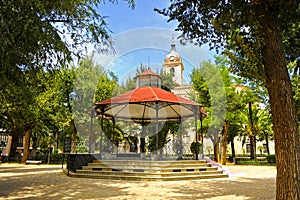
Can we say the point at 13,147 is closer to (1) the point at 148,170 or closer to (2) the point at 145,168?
(2) the point at 145,168

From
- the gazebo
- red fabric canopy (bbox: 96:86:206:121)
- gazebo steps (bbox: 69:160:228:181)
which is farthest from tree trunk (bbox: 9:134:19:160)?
gazebo steps (bbox: 69:160:228:181)

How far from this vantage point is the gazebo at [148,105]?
39.8 feet

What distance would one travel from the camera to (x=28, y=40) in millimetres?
5434

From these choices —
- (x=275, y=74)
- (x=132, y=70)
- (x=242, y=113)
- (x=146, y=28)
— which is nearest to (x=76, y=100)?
(x=132, y=70)

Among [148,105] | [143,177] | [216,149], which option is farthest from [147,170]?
[216,149]

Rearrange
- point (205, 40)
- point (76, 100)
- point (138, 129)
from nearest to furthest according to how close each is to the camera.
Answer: point (205, 40)
point (138, 129)
point (76, 100)

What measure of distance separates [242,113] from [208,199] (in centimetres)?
2251

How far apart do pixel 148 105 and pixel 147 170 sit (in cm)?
369

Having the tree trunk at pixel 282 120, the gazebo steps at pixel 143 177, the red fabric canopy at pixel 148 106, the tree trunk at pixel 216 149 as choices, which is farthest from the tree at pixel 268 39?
the tree trunk at pixel 216 149

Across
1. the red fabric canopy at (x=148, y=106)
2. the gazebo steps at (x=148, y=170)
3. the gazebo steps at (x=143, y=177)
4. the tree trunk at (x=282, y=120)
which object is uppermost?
the red fabric canopy at (x=148, y=106)

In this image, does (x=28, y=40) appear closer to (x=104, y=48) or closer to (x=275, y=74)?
(x=104, y=48)

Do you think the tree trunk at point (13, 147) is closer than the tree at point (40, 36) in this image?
No

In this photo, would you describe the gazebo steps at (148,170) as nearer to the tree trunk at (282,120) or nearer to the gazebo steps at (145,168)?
the gazebo steps at (145,168)

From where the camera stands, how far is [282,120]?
4938 mm
